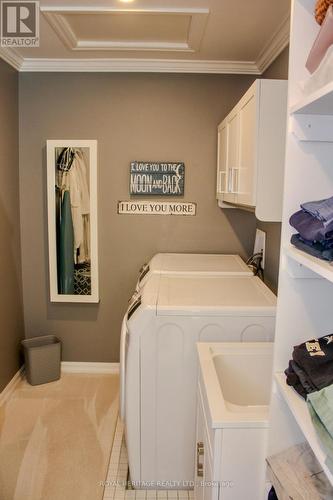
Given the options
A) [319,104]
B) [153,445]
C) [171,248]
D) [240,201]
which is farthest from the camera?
[171,248]

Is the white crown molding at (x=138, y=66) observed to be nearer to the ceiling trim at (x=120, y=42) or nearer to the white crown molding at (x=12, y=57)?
Result: the white crown molding at (x=12, y=57)

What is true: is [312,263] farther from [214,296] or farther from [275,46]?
[275,46]

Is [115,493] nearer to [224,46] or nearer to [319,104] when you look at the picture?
[319,104]

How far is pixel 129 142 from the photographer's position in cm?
294

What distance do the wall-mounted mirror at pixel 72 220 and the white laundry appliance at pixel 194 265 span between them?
0.55 metres

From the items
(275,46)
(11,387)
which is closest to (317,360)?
(275,46)

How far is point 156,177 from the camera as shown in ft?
9.64

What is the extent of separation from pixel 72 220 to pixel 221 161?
3.91 feet

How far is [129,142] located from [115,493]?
228 cm

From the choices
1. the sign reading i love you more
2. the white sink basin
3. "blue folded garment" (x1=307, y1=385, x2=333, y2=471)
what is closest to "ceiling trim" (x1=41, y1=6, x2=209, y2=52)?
the sign reading i love you more

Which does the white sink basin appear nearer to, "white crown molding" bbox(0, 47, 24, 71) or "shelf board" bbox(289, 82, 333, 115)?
"shelf board" bbox(289, 82, 333, 115)

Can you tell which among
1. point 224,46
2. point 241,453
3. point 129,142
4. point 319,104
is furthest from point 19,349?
point 319,104

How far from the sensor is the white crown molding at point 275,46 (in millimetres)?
2168

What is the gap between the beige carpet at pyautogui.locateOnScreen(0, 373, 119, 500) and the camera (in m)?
1.94
